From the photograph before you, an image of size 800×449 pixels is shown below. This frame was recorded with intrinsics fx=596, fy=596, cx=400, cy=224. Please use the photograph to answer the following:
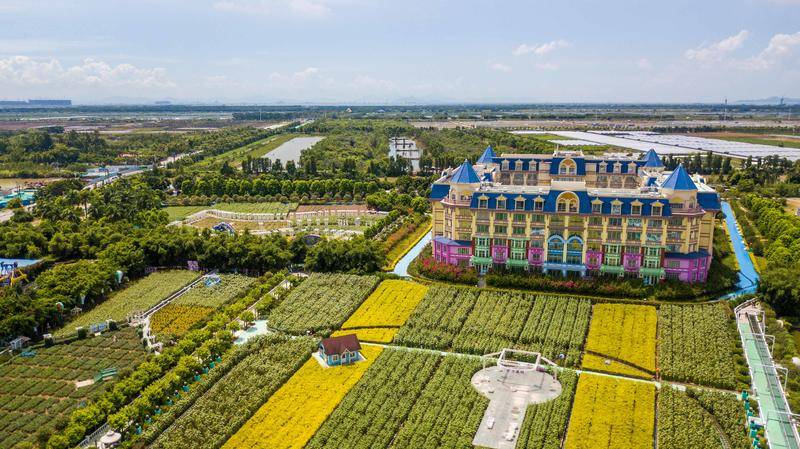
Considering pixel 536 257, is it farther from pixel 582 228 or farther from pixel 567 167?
pixel 567 167

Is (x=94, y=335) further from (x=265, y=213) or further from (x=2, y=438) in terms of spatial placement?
(x=265, y=213)

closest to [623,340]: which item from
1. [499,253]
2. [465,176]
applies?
[499,253]

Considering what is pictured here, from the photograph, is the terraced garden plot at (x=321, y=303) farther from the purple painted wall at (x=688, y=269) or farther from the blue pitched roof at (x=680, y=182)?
the blue pitched roof at (x=680, y=182)

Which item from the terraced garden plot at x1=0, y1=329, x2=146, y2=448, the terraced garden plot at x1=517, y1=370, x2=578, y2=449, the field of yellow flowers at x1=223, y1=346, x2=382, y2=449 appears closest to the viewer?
the terraced garden plot at x1=517, y1=370, x2=578, y2=449

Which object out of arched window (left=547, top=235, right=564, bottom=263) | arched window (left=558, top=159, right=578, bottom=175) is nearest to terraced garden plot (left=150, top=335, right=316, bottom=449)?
arched window (left=547, top=235, right=564, bottom=263)

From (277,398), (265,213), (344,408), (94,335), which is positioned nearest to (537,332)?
(344,408)

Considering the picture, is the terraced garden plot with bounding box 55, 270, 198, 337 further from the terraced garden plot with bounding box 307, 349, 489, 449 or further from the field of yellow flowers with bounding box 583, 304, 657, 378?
the field of yellow flowers with bounding box 583, 304, 657, 378
